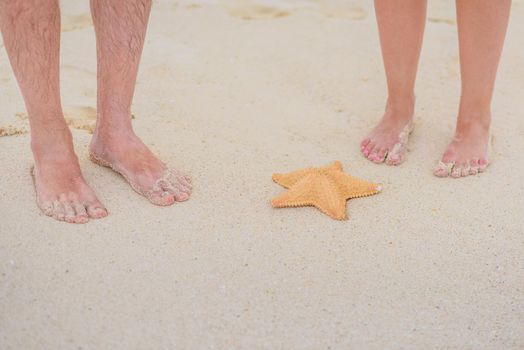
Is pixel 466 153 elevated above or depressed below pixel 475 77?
below

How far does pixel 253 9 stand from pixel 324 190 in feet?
7.91

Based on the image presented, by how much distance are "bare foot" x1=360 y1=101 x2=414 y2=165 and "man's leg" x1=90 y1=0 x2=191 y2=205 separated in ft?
2.90

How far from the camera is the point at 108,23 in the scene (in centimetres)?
240

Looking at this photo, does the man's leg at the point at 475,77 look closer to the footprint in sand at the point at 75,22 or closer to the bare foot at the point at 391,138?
the bare foot at the point at 391,138

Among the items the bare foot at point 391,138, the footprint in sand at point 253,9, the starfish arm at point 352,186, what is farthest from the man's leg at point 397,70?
the footprint in sand at point 253,9

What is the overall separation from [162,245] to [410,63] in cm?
140

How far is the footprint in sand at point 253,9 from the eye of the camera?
4477mm

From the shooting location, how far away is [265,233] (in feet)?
7.89

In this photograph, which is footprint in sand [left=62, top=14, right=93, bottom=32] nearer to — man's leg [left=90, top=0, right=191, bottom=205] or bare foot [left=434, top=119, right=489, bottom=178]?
man's leg [left=90, top=0, right=191, bottom=205]

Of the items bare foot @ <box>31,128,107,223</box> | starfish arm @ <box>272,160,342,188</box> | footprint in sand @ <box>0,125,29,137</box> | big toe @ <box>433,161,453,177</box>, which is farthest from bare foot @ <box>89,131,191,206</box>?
big toe @ <box>433,161,453,177</box>

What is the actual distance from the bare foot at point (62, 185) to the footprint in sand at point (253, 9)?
2.30 metres

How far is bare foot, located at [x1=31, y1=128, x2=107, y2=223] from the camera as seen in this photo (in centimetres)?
241

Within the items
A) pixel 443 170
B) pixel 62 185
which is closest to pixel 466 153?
pixel 443 170

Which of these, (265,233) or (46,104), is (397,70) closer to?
(265,233)
